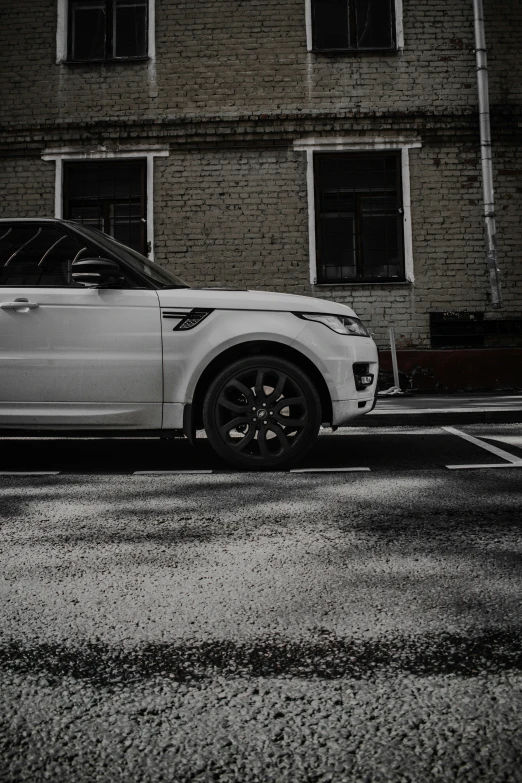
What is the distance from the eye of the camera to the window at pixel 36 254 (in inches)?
220

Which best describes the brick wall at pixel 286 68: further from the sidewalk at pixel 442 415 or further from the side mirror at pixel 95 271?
the side mirror at pixel 95 271

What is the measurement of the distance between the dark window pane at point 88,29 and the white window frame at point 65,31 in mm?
122

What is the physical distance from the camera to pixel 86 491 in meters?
4.71

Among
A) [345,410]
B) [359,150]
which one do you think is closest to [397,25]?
[359,150]

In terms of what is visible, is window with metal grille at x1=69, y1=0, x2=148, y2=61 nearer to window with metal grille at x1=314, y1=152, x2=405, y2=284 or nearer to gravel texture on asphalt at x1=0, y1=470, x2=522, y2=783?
window with metal grille at x1=314, y1=152, x2=405, y2=284

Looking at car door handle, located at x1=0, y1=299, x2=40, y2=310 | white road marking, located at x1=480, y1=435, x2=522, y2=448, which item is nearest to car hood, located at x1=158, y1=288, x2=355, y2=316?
car door handle, located at x1=0, y1=299, x2=40, y2=310

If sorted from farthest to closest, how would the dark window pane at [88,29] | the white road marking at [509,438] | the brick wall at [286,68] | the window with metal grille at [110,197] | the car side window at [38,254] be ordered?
the dark window pane at [88,29]
the window with metal grille at [110,197]
the brick wall at [286,68]
the white road marking at [509,438]
the car side window at [38,254]

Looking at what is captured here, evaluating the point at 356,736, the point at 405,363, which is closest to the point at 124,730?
the point at 356,736

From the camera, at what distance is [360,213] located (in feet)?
43.6

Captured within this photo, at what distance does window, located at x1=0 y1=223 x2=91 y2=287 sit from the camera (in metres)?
5.58


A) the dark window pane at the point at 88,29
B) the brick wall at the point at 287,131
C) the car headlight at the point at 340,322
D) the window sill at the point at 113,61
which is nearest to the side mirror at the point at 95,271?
the car headlight at the point at 340,322

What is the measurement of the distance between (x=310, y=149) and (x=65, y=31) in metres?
4.58

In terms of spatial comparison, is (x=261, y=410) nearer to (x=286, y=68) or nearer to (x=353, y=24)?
(x=286, y=68)

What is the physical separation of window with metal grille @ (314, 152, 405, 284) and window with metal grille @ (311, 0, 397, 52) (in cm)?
186
